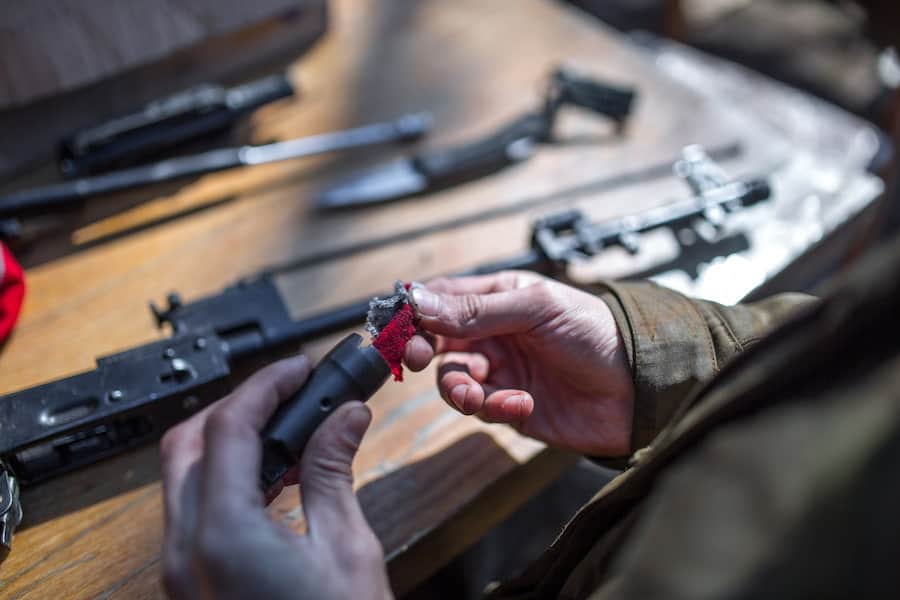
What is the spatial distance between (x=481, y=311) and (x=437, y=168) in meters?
0.44

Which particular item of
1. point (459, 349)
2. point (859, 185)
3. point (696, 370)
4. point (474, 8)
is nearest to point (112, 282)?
point (459, 349)

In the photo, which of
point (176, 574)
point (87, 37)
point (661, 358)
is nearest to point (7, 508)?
point (176, 574)

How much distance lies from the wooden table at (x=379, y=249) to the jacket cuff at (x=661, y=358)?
0.13m

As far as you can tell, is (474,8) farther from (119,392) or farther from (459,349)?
(119,392)

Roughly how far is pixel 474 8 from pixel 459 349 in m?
0.95

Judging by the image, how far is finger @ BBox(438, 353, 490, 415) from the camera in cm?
66

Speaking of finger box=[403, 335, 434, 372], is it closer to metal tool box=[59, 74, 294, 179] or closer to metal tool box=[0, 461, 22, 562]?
metal tool box=[0, 461, 22, 562]

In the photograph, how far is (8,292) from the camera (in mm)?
814

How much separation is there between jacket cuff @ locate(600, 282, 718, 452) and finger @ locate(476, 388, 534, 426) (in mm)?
111

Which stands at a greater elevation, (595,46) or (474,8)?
(474,8)

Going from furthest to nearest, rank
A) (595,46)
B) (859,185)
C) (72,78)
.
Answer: (595,46) < (859,185) < (72,78)

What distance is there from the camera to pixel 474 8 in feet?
4.76

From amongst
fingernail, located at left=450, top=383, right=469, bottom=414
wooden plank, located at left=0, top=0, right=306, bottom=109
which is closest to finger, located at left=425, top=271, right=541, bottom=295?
fingernail, located at left=450, top=383, right=469, bottom=414

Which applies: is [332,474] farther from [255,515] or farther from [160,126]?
[160,126]
